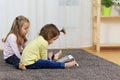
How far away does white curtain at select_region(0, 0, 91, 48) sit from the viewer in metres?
3.58

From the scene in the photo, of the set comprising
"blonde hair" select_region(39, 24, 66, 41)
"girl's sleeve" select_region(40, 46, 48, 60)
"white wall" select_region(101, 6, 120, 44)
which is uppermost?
"blonde hair" select_region(39, 24, 66, 41)

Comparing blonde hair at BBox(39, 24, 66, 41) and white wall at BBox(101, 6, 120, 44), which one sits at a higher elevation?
blonde hair at BBox(39, 24, 66, 41)

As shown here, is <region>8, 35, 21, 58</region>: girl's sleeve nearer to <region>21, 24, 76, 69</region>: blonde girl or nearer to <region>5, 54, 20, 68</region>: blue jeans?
<region>5, 54, 20, 68</region>: blue jeans

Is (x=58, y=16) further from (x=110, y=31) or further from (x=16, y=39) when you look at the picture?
(x=16, y=39)

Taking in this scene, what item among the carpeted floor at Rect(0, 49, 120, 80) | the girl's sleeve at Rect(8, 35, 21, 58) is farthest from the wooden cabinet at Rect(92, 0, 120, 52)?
the girl's sleeve at Rect(8, 35, 21, 58)

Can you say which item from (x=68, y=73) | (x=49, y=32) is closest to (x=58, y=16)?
Result: (x=49, y=32)

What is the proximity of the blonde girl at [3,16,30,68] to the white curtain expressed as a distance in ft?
4.01

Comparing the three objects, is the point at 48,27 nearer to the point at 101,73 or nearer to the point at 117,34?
the point at 101,73

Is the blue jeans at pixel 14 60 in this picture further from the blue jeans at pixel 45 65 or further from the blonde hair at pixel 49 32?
the blonde hair at pixel 49 32

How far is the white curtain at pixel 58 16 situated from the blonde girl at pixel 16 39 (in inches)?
48.1

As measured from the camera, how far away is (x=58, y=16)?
145 inches

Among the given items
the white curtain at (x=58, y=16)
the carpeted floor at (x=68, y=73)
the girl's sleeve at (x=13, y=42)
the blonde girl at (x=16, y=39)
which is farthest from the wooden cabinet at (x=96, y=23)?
the girl's sleeve at (x=13, y=42)

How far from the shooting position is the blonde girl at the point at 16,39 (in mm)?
2314

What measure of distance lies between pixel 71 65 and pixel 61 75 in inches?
12.1
